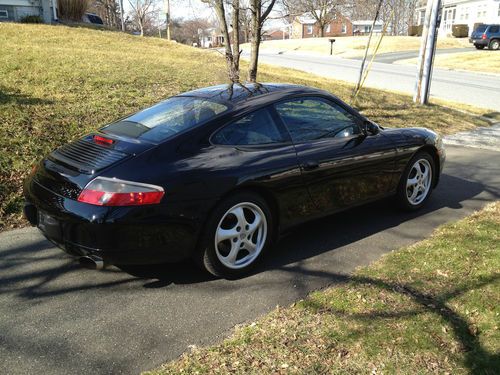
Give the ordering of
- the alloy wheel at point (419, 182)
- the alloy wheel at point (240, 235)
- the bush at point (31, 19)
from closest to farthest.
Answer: the alloy wheel at point (240, 235) → the alloy wheel at point (419, 182) → the bush at point (31, 19)

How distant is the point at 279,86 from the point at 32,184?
93.6 inches

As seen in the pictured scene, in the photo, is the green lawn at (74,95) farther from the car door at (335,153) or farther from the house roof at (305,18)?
the car door at (335,153)

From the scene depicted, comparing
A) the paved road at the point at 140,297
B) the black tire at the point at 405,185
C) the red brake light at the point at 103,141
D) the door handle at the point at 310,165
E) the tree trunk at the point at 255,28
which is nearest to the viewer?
the paved road at the point at 140,297

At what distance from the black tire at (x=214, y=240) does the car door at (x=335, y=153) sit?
587mm

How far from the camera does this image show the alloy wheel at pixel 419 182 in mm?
5246

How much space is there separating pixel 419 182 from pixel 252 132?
2.35m

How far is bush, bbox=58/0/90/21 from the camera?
24.8 m

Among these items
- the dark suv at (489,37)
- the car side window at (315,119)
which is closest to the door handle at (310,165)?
the car side window at (315,119)

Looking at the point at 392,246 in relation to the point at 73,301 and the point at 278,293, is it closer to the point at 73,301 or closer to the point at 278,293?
the point at 278,293

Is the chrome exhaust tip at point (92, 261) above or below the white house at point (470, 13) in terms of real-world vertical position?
below

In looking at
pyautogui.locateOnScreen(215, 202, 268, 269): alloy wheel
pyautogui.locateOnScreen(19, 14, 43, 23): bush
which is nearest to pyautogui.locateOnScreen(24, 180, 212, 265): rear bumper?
pyautogui.locateOnScreen(215, 202, 268, 269): alloy wheel

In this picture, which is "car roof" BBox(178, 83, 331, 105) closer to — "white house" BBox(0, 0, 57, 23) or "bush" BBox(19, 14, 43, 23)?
"bush" BBox(19, 14, 43, 23)

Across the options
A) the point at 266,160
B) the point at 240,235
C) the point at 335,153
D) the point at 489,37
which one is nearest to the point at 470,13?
the point at 489,37

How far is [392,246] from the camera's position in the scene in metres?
4.40
